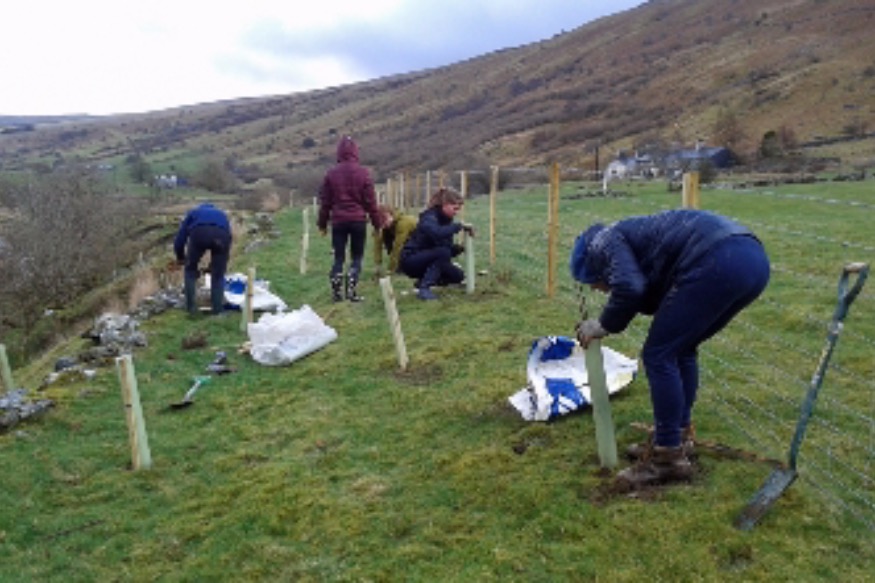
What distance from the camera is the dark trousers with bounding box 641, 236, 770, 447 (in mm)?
4137

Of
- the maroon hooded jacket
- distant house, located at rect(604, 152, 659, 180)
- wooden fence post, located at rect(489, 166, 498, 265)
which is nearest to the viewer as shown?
the maroon hooded jacket

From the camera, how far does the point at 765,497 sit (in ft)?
14.0

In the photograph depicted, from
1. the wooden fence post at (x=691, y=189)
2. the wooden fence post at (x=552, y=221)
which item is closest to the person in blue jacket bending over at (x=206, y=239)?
the wooden fence post at (x=552, y=221)

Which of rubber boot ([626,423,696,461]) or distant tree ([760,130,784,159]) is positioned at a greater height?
distant tree ([760,130,784,159])

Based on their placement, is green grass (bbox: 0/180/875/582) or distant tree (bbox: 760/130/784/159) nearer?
green grass (bbox: 0/180/875/582)

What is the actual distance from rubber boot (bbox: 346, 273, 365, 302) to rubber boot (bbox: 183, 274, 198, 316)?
2201 millimetres

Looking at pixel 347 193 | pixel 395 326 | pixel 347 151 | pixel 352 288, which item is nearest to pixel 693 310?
pixel 395 326

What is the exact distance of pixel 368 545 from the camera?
4609 mm

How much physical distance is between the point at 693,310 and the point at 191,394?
18.3 feet

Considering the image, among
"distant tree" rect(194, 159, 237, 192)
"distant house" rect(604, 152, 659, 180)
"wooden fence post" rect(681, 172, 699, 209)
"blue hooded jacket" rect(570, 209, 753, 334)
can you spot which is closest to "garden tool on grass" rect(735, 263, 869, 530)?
"blue hooded jacket" rect(570, 209, 753, 334)

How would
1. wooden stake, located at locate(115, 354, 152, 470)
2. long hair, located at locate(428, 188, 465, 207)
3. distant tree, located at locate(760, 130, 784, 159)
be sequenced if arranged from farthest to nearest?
distant tree, located at locate(760, 130, 784, 159), long hair, located at locate(428, 188, 465, 207), wooden stake, located at locate(115, 354, 152, 470)

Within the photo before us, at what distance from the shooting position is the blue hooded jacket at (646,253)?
425 cm

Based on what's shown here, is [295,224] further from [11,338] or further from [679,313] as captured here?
[679,313]

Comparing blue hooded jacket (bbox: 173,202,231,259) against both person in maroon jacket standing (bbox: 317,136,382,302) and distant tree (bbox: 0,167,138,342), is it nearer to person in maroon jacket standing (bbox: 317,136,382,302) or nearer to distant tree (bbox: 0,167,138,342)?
person in maroon jacket standing (bbox: 317,136,382,302)
